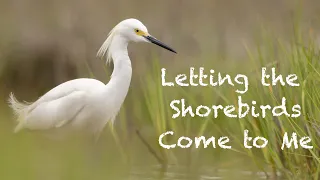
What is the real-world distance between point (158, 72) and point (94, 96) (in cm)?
62

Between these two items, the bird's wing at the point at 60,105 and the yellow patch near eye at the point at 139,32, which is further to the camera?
the bird's wing at the point at 60,105

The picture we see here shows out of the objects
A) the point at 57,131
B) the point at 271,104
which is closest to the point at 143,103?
the point at 57,131

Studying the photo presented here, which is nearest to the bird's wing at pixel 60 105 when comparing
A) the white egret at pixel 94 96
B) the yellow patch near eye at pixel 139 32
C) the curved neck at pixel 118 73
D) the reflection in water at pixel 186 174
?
the white egret at pixel 94 96

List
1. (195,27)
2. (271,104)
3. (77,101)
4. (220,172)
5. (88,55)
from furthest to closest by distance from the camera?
(195,27) → (88,55) → (77,101) → (220,172) → (271,104)

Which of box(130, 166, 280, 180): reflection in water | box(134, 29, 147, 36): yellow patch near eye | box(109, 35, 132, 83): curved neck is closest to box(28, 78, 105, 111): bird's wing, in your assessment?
box(109, 35, 132, 83): curved neck

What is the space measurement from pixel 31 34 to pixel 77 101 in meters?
3.84

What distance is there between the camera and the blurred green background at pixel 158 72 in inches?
207

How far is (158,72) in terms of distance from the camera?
6.38 metres

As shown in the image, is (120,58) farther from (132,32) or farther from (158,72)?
(158,72)

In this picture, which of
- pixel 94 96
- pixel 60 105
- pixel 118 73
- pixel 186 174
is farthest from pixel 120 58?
pixel 186 174

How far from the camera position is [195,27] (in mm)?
10289

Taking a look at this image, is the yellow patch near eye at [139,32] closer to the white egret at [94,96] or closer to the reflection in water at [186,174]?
the white egret at [94,96]

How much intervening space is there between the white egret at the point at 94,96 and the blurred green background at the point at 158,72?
0.19 meters

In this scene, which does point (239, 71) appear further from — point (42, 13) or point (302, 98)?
point (42, 13)
